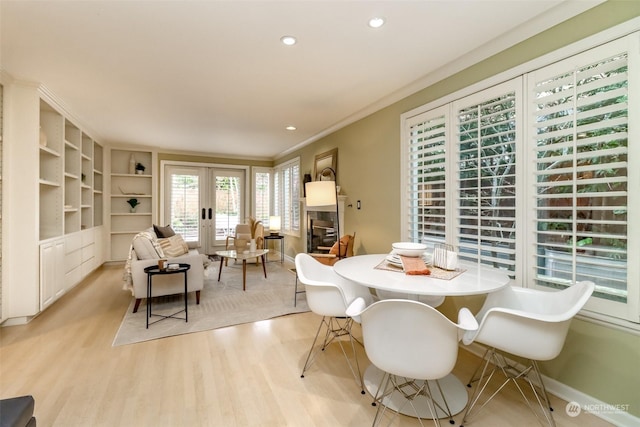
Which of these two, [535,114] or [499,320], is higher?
[535,114]

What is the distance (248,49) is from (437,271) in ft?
7.46

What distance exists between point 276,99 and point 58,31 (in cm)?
196

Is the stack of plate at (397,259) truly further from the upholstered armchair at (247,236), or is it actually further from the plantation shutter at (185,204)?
the plantation shutter at (185,204)

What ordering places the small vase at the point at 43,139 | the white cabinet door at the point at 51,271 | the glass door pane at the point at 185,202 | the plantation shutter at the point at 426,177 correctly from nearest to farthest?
1. the plantation shutter at the point at 426,177
2. the white cabinet door at the point at 51,271
3. the small vase at the point at 43,139
4. the glass door pane at the point at 185,202

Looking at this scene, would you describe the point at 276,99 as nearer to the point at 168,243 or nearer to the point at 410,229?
the point at 410,229

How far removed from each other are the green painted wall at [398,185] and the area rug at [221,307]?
1.34 metres

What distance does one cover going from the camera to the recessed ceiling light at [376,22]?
2.01 metres

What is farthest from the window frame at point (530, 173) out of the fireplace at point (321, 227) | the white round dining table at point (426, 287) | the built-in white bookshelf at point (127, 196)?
the built-in white bookshelf at point (127, 196)

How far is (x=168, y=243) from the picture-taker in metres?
4.25

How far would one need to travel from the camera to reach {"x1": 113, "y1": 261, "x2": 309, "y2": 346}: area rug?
290 cm

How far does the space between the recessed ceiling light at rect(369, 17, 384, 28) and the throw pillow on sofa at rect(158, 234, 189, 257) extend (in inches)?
145

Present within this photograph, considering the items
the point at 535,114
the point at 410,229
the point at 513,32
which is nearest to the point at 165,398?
the point at 410,229

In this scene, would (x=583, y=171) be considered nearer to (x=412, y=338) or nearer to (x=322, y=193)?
(x=412, y=338)

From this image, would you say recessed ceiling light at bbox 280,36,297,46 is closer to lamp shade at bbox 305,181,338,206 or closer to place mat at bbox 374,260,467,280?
lamp shade at bbox 305,181,338,206
